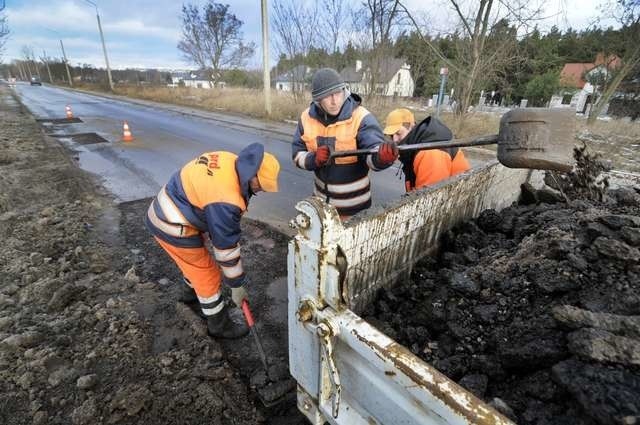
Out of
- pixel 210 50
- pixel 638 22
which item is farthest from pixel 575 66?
pixel 210 50

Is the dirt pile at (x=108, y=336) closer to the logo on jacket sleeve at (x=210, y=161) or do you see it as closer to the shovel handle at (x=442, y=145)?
the logo on jacket sleeve at (x=210, y=161)

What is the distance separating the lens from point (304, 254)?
111 cm

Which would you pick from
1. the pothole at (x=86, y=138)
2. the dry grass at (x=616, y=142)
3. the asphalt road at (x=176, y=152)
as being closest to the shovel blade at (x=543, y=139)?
the asphalt road at (x=176, y=152)

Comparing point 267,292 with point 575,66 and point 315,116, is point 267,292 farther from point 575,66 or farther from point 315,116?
point 575,66

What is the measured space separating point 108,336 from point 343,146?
208 cm

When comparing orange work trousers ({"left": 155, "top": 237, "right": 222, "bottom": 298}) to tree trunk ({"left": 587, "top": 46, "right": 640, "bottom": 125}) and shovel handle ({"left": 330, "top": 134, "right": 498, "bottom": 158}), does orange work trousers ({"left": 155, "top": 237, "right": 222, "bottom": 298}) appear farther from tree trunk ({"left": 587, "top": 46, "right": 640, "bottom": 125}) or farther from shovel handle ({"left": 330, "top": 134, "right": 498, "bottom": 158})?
tree trunk ({"left": 587, "top": 46, "right": 640, "bottom": 125})

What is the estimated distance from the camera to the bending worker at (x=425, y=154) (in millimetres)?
2104

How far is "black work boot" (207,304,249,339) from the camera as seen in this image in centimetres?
239

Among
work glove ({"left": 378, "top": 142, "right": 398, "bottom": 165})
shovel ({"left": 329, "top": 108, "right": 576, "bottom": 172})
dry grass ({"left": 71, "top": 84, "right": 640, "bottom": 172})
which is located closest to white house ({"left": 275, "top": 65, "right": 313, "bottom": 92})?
dry grass ({"left": 71, "top": 84, "right": 640, "bottom": 172})

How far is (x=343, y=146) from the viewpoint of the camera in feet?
7.94

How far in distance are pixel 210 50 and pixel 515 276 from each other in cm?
3142

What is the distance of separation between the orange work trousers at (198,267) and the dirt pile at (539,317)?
1314mm

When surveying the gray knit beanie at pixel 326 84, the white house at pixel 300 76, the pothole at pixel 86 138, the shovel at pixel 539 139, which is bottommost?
the pothole at pixel 86 138

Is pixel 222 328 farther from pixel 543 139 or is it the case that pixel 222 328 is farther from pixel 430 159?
pixel 543 139
